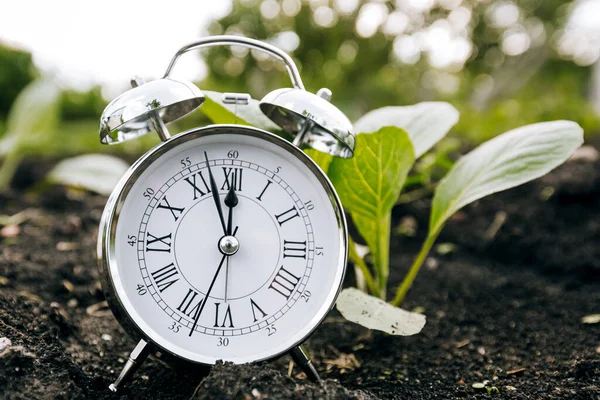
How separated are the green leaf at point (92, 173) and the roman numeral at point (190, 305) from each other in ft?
3.20

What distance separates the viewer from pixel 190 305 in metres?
1.07

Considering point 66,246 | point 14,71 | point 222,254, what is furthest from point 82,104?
point 222,254

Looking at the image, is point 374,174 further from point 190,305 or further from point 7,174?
point 7,174

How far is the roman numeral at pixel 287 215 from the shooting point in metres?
1.12

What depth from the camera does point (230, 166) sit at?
1.12 meters

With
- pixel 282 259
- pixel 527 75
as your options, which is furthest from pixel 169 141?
pixel 527 75

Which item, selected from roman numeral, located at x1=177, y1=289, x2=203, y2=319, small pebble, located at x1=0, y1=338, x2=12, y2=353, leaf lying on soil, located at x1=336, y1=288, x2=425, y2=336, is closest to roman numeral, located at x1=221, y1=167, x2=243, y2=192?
roman numeral, located at x1=177, y1=289, x2=203, y2=319

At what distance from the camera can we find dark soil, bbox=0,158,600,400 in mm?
1066

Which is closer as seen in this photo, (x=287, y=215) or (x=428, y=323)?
(x=287, y=215)

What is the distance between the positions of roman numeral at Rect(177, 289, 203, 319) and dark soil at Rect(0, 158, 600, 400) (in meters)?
0.14

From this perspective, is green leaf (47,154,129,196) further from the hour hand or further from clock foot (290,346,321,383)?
clock foot (290,346,321,383)

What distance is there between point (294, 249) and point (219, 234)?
152mm

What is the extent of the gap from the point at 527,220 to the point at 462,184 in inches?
32.6

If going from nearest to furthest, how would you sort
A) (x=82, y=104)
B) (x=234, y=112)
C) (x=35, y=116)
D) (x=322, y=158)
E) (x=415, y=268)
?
(x=234, y=112)
(x=322, y=158)
(x=415, y=268)
(x=35, y=116)
(x=82, y=104)
